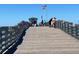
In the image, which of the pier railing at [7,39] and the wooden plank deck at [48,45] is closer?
the pier railing at [7,39]

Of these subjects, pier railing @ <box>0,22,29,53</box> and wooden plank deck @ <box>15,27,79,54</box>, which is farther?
wooden plank deck @ <box>15,27,79,54</box>

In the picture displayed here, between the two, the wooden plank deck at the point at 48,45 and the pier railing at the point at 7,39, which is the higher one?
the pier railing at the point at 7,39

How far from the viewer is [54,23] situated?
42.9m

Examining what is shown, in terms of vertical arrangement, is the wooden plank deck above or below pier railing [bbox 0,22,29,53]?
below

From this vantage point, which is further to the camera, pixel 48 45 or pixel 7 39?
pixel 48 45

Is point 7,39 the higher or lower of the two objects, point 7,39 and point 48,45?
the higher
